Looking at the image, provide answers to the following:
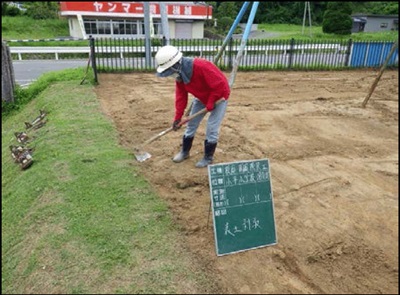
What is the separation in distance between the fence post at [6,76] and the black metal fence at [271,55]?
3462 mm

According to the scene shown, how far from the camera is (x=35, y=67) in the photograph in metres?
15.4

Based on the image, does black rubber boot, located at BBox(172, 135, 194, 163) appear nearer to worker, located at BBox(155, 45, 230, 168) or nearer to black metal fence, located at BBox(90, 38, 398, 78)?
worker, located at BBox(155, 45, 230, 168)

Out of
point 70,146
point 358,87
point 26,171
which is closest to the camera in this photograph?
point 26,171

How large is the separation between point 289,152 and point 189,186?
1.98 meters

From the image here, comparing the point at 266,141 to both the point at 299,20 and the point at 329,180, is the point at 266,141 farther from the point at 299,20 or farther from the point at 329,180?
the point at 299,20

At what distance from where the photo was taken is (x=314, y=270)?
10.1ft

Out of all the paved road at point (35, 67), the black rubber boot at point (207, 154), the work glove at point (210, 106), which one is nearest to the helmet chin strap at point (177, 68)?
the work glove at point (210, 106)

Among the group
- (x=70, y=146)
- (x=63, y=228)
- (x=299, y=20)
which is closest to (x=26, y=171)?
(x=70, y=146)

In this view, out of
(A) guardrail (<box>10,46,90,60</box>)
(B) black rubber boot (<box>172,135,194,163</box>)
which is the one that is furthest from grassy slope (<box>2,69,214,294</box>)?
(A) guardrail (<box>10,46,90,60</box>)

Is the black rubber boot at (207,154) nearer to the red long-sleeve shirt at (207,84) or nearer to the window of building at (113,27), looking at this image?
the red long-sleeve shirt at (207,84)

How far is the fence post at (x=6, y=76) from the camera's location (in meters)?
8.42

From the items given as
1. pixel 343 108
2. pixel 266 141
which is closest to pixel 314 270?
pixel 266 141

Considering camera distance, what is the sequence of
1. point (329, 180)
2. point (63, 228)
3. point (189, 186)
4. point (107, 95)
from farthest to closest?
point (107, 95) < point (329, 180) < point (189, 186) < point (63, 228)

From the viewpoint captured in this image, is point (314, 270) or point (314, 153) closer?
point (314, 270)
